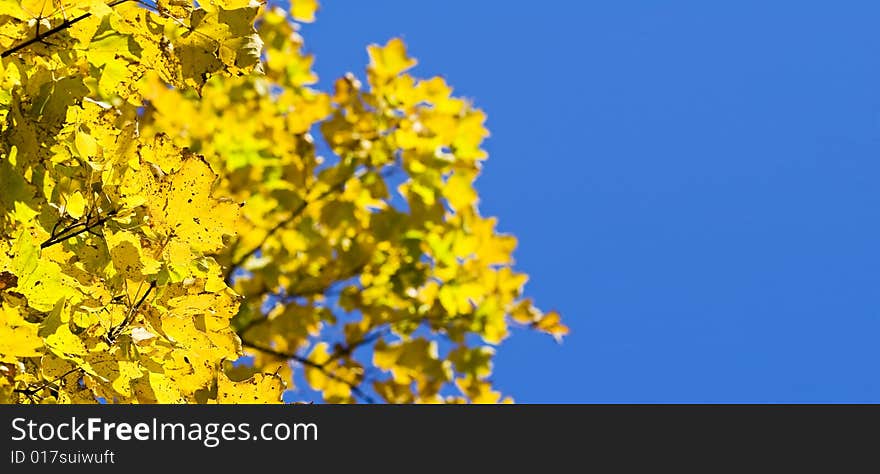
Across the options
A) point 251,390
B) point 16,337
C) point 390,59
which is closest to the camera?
point 16,337

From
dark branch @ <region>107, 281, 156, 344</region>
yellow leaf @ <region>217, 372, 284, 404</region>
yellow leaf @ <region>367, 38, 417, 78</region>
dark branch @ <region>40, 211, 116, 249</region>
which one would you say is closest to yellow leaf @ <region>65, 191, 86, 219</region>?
dark branch @ <region>40, 211, 116, 249</region>

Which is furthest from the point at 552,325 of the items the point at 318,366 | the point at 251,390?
the point at 251,390

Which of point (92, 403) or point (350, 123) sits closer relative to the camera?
point (92, 403)

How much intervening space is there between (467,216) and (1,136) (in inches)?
90.5

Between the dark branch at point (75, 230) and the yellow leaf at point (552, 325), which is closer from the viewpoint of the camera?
the dark branch at point (75, 230)

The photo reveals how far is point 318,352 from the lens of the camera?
13.9 feet

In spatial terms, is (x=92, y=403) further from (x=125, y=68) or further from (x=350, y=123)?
(x=350, y=123)

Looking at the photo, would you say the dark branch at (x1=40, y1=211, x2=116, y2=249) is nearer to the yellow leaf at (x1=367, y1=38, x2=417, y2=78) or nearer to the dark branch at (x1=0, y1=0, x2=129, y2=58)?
the dark branch at (x1=0, y1=0, x2=129, y2=58)

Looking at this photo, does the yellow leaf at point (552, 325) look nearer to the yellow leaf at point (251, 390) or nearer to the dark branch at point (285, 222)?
the dark branch at point (285, 222)

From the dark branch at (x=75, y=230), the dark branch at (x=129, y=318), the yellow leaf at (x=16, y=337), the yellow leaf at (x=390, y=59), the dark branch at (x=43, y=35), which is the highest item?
the yellow leaf at (x=390, y=59)

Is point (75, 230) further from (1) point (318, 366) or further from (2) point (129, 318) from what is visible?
(1) point (318, 366)

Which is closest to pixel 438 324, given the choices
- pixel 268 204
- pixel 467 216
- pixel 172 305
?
pixel 467 216

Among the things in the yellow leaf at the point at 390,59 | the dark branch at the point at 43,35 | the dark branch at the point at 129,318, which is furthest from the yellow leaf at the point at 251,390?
the yellow leaf at the point at 390,59

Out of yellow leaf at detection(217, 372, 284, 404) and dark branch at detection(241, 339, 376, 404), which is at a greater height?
dark branch at detection(241, 339, 376, 404)
